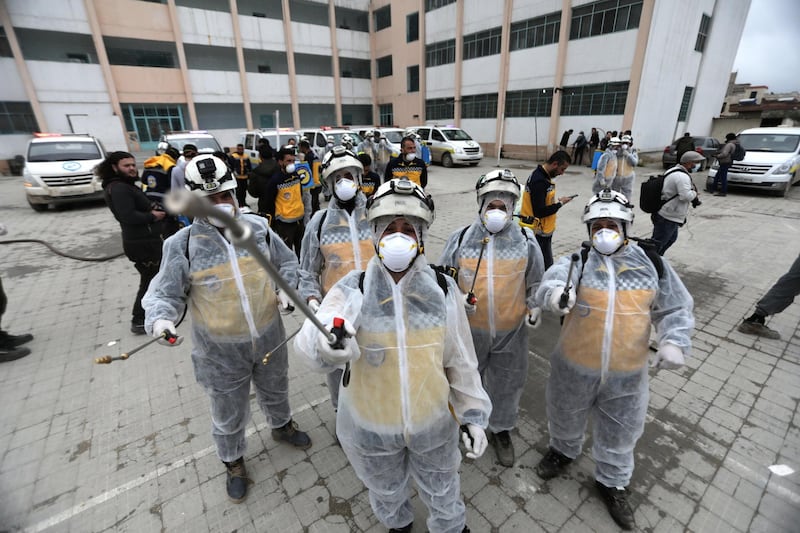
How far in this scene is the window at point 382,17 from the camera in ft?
93.6

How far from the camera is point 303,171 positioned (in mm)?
6320

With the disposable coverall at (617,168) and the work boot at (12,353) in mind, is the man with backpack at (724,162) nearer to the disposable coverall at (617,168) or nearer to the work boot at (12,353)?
the disposable coverall at (617,168)

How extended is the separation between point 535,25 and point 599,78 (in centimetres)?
489

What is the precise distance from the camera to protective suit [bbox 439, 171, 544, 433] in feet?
9.39

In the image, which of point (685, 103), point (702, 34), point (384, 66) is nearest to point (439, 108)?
point (384, 66)

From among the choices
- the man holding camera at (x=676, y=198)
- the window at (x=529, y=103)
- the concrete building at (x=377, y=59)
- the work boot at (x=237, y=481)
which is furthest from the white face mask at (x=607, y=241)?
the window at (x=529, y=103)

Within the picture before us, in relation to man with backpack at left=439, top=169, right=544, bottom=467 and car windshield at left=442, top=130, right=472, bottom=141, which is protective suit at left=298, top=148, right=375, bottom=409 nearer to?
man with backpack at left=439, top=169, right=544, bottom=467

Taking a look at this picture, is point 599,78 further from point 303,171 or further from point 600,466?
point 600,466

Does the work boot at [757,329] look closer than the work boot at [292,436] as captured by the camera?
No

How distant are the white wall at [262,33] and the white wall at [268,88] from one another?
1.74 meters

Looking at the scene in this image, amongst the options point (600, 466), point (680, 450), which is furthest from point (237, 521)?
point (680, 450)

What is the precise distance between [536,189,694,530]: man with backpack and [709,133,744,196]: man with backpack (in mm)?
12934

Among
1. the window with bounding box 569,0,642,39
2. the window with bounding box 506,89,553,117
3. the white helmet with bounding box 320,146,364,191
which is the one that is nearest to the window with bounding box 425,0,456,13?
the window with bounding box 506,89,553,117

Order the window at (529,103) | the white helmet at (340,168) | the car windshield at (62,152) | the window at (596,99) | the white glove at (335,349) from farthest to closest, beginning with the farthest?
1. the window at (529,103)
2. the window at (596,99)
3. the car windshield at (62,152)
4. the white helmet at (340,168)
5. the white glove at (335,349)
